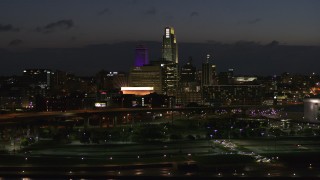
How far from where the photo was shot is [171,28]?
14388 centimetres

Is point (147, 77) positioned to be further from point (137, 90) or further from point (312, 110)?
point (312, 110)

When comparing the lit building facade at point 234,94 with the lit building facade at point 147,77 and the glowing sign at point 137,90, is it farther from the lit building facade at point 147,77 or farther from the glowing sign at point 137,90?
the glowing sign at point 137,90

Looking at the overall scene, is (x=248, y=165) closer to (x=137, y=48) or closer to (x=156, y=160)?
(x=156, y=160)

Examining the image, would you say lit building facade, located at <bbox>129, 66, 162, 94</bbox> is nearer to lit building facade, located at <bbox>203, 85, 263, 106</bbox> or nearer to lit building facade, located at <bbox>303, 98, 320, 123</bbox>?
lit building facade, located at <bbox>203, 85, 263, 106</bbox>

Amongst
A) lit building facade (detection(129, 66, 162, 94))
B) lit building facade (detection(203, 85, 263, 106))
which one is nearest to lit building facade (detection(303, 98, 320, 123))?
lit building facade (detection(203, 85, 263, 106))

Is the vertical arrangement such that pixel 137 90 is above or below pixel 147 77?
below

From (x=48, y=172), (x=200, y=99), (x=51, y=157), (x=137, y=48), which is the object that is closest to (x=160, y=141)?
(x=51, y=157)

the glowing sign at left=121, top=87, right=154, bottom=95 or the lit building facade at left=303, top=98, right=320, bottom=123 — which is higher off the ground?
the glowing sign at left=121, top=87, right=154, bottom=95

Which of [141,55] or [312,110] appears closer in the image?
[312,110]

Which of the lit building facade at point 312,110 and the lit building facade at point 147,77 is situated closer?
the lit building facade at point 312,110

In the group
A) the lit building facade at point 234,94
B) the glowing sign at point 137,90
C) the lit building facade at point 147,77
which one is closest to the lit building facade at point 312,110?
the lit building facade at point 234,94

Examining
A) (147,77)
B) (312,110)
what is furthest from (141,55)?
(312,110)

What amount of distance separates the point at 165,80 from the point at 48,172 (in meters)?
103

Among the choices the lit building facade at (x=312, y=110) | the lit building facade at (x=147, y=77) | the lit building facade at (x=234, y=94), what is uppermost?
the lit building facade at (x=147, y=77)
